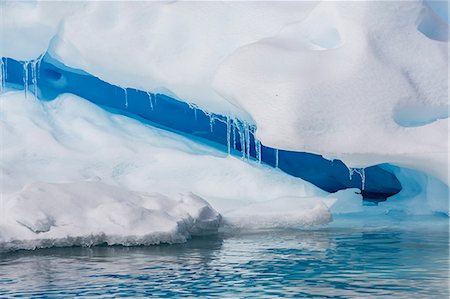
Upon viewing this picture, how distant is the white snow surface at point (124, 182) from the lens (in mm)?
9336

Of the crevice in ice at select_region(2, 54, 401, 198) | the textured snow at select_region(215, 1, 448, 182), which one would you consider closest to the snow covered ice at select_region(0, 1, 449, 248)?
the textured snow at select_region(215, 1, 448, 182)

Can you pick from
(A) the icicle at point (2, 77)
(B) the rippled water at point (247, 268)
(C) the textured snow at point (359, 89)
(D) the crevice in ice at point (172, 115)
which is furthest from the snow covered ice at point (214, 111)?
(B) the rippled water at point (247, 268)

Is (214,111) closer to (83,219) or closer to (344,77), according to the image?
(344,77)

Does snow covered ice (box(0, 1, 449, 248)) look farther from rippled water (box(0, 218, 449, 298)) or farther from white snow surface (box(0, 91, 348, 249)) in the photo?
rippled water (box(0, 218, 449, 298))

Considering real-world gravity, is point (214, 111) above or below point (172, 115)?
below

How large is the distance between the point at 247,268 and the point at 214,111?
601 cm

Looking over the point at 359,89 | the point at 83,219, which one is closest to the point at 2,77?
Result: the point at 83,219

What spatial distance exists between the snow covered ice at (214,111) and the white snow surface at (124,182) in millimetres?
25

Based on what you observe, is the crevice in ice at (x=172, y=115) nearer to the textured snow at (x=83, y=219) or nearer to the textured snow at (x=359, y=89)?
the textured snow at (x=359, y=89)

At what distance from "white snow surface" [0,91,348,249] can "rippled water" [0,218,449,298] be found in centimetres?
36

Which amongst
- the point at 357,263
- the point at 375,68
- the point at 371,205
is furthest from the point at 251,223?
the point at 371,205

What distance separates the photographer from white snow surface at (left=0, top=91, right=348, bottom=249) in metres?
9.34

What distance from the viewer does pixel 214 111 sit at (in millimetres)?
13203

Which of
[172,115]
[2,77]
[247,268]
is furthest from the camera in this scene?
[172,115]
